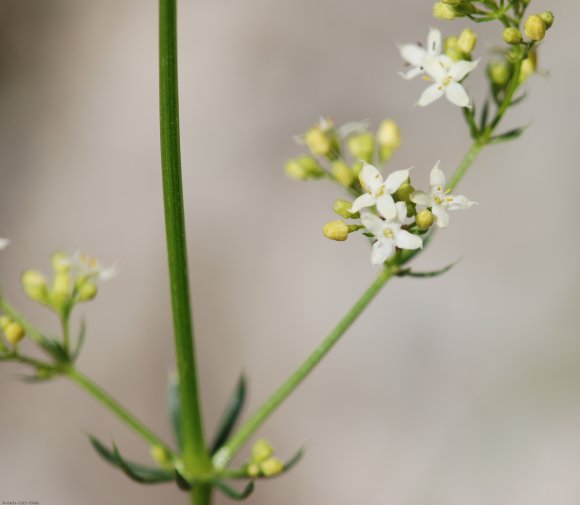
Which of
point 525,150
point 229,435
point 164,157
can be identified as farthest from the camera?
point 525,150

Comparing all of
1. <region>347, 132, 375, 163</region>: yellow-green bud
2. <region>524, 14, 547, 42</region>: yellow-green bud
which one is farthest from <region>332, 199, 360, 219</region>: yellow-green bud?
<region>524, 14, 547, 42</region>: yellow-green bud

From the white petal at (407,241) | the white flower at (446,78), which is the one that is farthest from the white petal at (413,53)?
the white petal at (407,241)

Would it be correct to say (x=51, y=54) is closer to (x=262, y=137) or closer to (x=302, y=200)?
(x=262, y=137)

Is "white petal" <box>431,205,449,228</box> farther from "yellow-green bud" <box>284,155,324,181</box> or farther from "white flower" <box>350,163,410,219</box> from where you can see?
"yellow-green bud" <box>284,155,324,181</box>

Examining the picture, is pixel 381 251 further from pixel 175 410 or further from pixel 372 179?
pixel 175 410

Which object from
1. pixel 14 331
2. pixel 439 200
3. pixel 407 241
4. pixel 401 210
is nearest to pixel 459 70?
pixel 439 200

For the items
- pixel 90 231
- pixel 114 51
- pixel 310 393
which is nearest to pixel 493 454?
pixel 310 393

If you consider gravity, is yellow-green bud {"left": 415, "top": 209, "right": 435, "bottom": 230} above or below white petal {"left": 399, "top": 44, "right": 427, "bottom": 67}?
→ below
